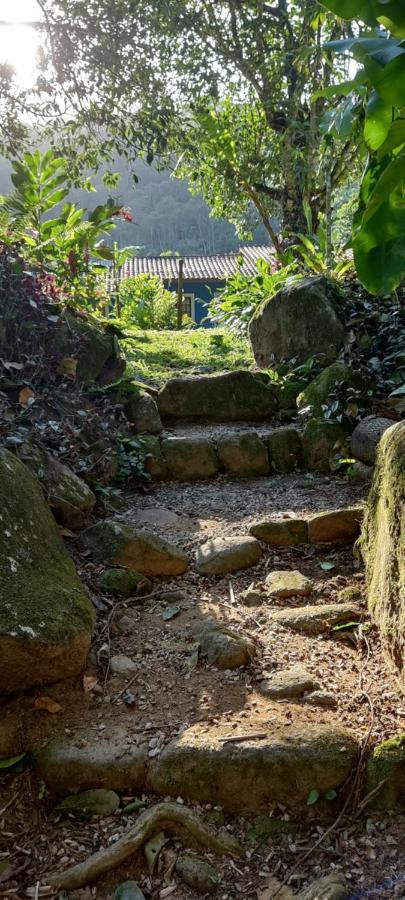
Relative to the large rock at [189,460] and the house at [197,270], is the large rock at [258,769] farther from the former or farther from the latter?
the house at [197,270]

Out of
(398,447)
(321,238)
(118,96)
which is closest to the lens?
(398,447)

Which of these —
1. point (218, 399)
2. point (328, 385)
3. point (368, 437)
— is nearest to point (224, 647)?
point (368, 437)

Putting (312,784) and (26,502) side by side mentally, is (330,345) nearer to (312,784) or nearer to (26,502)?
(26,502)

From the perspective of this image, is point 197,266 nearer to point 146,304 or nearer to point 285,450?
point 146,304

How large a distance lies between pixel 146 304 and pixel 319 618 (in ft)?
29.8

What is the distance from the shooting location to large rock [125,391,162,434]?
440cm

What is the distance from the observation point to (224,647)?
7.00 feet

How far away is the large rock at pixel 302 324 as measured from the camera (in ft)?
17.0

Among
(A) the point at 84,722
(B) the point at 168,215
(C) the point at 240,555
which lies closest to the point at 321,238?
(C) the point at 240,555

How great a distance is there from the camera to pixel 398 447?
A: 2.15m

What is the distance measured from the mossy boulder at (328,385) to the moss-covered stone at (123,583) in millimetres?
2188

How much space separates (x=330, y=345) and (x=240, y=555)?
280cm

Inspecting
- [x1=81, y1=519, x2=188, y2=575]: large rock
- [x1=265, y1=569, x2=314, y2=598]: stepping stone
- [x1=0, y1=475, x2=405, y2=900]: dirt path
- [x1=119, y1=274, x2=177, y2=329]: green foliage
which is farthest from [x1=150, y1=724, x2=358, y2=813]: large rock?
[x1=119, y1=274, x2=177, y2=329]: green foliage

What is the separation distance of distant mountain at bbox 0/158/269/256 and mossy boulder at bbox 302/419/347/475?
26.6 m
